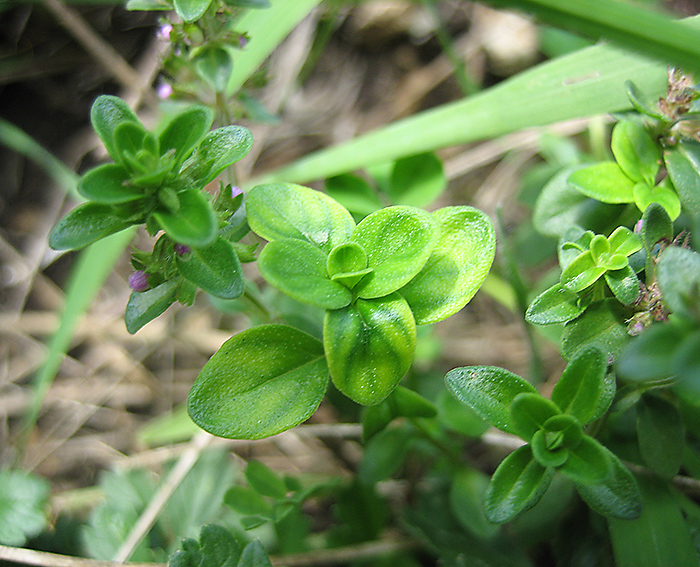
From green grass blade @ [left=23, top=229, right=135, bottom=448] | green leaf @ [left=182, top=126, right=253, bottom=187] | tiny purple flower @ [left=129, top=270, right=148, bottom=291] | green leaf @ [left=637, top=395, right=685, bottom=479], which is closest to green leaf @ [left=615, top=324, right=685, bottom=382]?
green leaf @ [left=637, top=395, right=685, bottom=479]

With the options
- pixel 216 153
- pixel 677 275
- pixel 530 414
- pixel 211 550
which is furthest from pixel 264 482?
pixel 677 275

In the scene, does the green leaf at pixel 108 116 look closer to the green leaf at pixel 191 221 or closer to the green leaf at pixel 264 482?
the green leaf at pixel 191 221

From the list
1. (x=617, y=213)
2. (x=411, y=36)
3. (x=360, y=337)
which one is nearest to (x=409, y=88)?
(x=411, y=36)

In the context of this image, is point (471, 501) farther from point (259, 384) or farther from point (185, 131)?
point (185, 131)

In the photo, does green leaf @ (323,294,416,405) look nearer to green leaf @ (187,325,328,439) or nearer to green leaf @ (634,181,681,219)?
green leaf @ (187,325,328,439)

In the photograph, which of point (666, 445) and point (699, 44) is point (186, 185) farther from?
point (666, 445)

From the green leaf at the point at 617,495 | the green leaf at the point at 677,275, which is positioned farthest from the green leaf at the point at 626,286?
the green leaf at the point at 617,495
